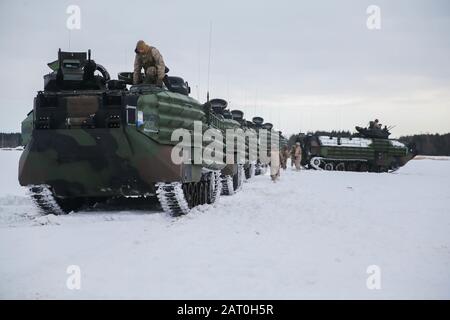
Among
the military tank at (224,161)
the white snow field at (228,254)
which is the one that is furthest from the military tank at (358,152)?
the white snow field at (228,254)

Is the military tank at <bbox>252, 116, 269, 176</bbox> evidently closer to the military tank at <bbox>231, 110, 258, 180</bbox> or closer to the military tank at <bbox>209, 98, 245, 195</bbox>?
the military tank at <bbox>231, 110, 258, 180</bbox>

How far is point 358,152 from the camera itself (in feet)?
119

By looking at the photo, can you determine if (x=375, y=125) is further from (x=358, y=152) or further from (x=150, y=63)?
(x=150, y=63)

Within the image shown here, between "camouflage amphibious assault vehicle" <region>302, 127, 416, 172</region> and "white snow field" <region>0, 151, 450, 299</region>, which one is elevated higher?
"camouflage amphibious assault vehicle" <region>302, 127, 416, 172</region>

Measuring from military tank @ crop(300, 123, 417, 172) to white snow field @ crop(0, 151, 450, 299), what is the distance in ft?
86.1

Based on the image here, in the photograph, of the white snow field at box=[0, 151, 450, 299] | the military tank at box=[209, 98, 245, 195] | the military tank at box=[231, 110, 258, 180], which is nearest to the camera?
the white snow field at box=[0, 151, 450, 299]

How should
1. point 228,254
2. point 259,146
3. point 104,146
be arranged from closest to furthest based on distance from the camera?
point 228,254
point 104,146
point 259,146

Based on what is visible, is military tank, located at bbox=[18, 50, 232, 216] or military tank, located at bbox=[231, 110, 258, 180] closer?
military tank, located at bbox=[18, 50, 232, 216]

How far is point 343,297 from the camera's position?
433 cm

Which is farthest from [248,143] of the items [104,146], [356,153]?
[356,153]

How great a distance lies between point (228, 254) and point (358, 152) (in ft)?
103

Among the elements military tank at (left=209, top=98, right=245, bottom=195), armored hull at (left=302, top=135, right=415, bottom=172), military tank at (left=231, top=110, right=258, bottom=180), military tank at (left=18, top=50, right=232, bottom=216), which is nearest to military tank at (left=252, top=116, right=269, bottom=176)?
military tank at (left=231, top=110, right=258, bottom=180)

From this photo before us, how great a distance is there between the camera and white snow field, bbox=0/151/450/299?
4.56 metres
